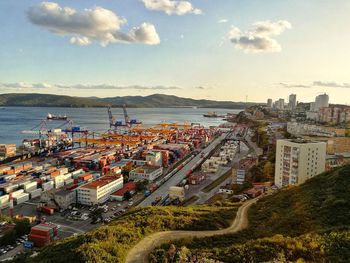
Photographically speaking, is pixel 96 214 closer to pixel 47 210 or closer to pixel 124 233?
pixel 47 210

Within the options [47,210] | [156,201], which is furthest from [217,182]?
[47,210]

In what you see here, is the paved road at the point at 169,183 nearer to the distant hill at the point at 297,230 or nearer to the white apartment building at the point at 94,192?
the white apartment building at the point at 94,192

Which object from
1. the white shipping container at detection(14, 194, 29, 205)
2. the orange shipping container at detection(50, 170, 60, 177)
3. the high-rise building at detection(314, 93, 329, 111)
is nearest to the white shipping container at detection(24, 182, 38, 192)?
the white shipping container at detection(14, 194, 29, 205)

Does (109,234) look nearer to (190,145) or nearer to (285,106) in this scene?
(190,145)

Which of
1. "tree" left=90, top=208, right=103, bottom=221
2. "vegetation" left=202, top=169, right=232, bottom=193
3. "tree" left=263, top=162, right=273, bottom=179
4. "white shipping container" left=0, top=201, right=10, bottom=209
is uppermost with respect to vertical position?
"tree" left=263, top=162, right=273, bottom=179

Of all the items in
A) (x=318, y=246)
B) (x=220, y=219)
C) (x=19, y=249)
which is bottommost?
(x=19, y=249)

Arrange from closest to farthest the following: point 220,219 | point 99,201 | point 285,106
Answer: point 220,219 < point 99,201 < point 285,106

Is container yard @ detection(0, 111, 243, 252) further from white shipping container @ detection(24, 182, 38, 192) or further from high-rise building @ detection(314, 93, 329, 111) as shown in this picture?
high-rise building @ detection(314, 93, 329, 111)

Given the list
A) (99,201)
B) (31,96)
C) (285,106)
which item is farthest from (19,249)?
(31,96)
